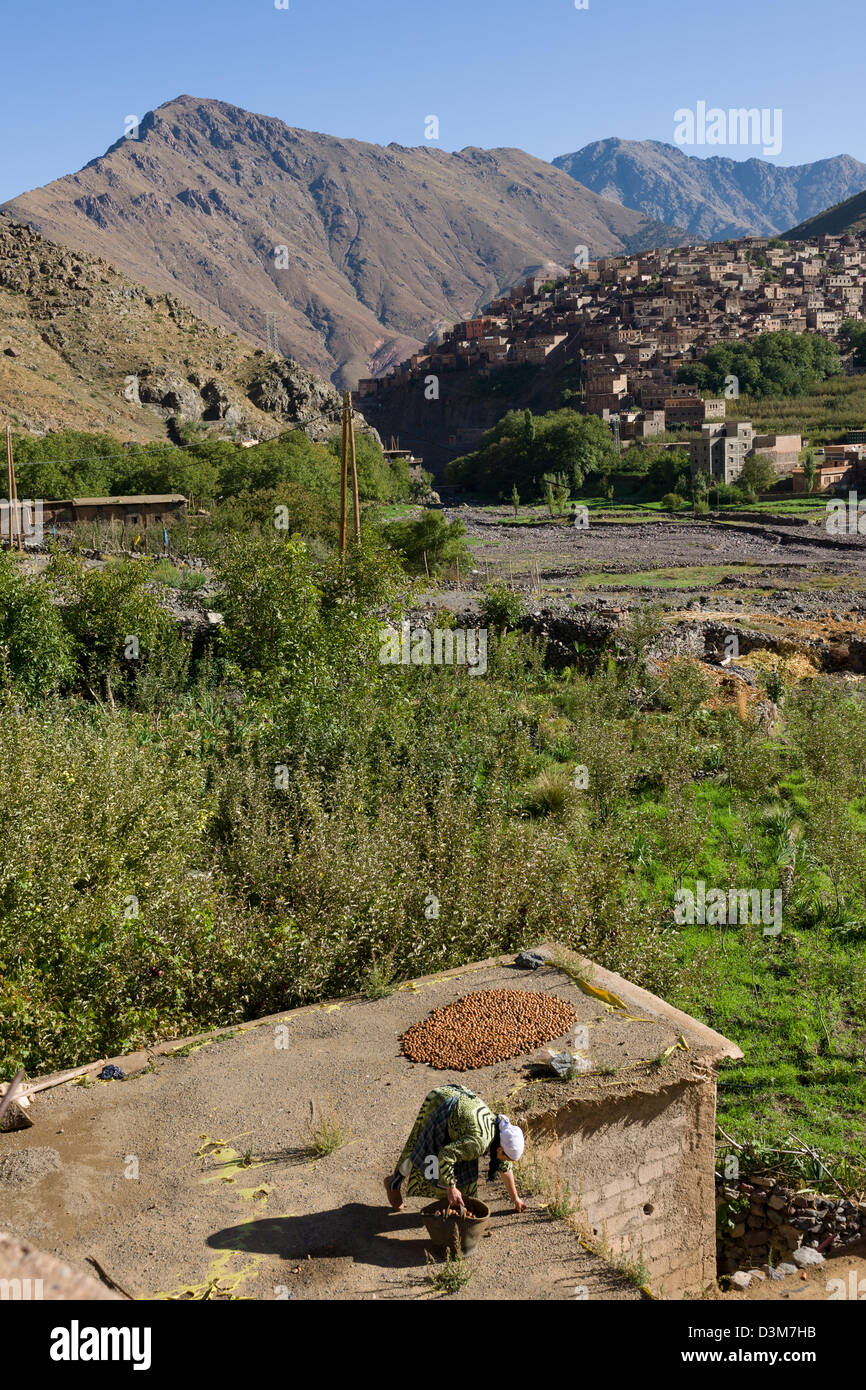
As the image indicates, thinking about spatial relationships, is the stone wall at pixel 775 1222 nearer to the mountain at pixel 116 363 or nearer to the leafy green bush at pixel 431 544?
the leafy green bush at pixel 431 544

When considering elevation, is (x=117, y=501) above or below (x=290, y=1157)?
above

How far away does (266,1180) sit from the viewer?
4.66 meters

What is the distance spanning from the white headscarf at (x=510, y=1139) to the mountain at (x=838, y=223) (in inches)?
7538

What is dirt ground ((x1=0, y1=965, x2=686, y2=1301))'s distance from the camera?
408cm

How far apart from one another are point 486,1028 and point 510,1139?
1.36m

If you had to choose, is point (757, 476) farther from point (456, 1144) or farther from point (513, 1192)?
point (456, 1144)

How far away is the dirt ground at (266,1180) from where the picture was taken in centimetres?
408

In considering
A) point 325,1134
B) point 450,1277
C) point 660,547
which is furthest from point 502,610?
point 660,547

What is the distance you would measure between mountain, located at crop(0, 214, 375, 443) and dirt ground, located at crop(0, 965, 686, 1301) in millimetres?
56198

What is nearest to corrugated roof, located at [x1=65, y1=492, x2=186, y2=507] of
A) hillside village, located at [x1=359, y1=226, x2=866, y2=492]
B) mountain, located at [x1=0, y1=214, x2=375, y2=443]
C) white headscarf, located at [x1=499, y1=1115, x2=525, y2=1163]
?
mountain, located at [x1=0, y1=214, x2=375, y2=443]

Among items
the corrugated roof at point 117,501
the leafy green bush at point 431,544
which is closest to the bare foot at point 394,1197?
the leafy green bush at point 431,544

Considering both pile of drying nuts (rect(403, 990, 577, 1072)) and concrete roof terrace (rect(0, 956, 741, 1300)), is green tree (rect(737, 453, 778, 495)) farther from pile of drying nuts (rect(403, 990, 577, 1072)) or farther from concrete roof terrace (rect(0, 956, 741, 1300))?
concrete roof terrace (rect(0, 956, 741, 1300))

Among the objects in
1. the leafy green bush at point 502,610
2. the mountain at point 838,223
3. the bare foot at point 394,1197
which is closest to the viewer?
the bare foot at point 394,1197
